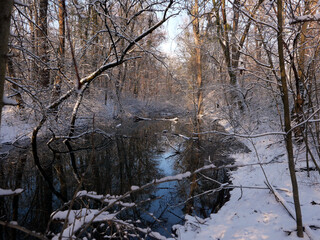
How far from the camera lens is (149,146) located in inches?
424

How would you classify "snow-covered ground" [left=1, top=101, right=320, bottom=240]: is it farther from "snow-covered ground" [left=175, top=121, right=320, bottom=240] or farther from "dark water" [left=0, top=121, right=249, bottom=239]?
"dark water" [left=0, top=121, right=249, bottom=239]

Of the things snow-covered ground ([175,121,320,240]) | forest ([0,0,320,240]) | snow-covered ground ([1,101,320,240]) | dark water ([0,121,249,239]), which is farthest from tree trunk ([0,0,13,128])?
snow-covered ground ([175,121,320,240])

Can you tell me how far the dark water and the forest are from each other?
0.04m

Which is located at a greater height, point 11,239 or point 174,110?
point 174,110

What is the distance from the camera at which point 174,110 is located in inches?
1131

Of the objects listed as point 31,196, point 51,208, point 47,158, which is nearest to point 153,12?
point 51,208

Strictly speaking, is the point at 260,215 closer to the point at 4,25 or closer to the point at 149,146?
the point at 4,25

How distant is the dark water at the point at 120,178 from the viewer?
14.6 ft

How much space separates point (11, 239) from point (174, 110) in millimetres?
25700

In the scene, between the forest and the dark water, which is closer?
the forest

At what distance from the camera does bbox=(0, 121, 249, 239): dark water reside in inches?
175

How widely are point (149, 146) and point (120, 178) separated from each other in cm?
420

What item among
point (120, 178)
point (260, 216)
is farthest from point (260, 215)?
point (120, 178)

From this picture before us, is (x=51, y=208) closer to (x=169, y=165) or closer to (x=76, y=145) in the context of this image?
(x=169, y=165)
